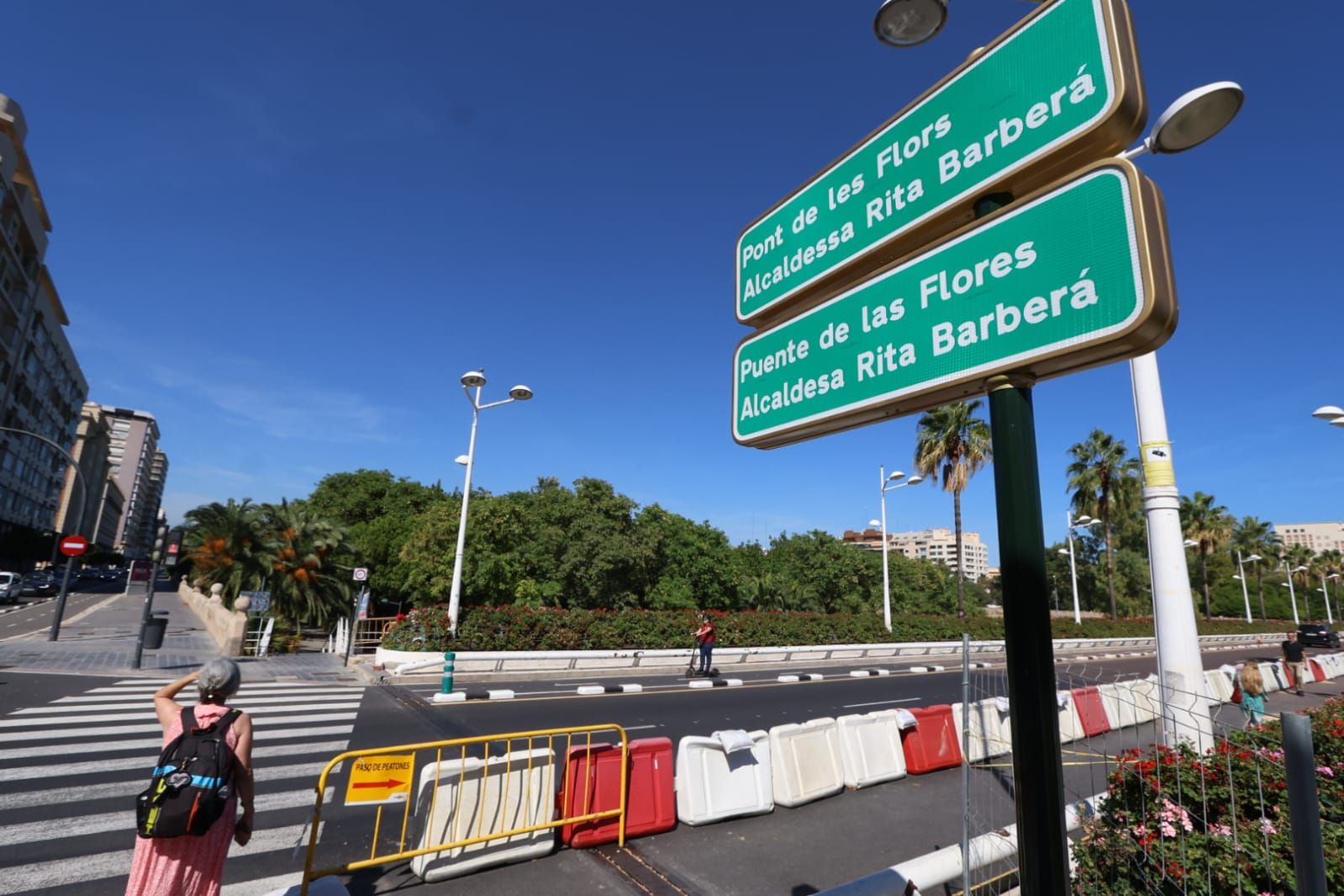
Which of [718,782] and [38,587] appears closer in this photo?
[718,782]

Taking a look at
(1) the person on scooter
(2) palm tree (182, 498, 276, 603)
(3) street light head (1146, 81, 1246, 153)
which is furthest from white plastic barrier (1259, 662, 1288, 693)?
(2) palm tree (182, 498, 276, 603)

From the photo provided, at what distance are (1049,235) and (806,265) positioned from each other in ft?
3.54

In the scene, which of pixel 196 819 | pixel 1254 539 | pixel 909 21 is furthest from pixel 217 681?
pixel 1254 539

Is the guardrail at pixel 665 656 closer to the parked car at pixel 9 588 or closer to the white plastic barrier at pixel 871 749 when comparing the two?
the white plastic barrier at pixel 871 749

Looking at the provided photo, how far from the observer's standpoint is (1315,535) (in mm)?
159875

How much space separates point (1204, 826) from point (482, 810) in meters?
5.42

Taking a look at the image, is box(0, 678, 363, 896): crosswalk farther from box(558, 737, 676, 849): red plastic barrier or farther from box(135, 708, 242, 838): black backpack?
box(558, 737, 676, 849): red plastic barrier

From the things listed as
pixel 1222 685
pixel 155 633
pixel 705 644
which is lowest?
pixel 1222 685

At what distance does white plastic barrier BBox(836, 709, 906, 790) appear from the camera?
8.27m

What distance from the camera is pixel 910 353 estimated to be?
2.02 metres

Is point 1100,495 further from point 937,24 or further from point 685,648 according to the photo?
point 937,24

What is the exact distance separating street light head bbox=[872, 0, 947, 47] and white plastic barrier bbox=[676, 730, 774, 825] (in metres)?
6.29

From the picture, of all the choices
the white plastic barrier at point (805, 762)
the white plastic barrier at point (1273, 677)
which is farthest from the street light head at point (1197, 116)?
the white plastic barrier at point (1273, 677)

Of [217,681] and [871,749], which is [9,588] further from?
[871,749]
